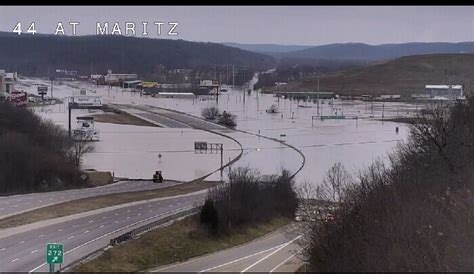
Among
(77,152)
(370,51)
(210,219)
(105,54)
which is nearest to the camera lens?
(210,219)

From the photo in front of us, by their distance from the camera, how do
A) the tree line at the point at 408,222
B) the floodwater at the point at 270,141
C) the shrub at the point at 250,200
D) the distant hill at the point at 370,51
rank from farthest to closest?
the distant hill at the point at 370,51
the floodwater at the point at 270,141
the shrub at the point at 250,200
the tree line at the point at 408,222

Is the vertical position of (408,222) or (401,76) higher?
(401,76)

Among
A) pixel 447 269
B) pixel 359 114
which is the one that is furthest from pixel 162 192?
pixel 359 114

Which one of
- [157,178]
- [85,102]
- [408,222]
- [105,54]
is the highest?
[105,54]

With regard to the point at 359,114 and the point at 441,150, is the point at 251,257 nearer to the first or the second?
the point at 441,150

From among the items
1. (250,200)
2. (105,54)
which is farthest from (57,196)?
(105,54)

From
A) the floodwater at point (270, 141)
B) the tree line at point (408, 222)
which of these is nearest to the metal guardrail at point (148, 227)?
the tree line at point (408, 222)

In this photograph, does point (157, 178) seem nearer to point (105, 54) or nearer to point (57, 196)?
point (57, 196)

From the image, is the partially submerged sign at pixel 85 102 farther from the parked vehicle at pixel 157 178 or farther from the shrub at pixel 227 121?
the parked vehicle at pixel 157 178
